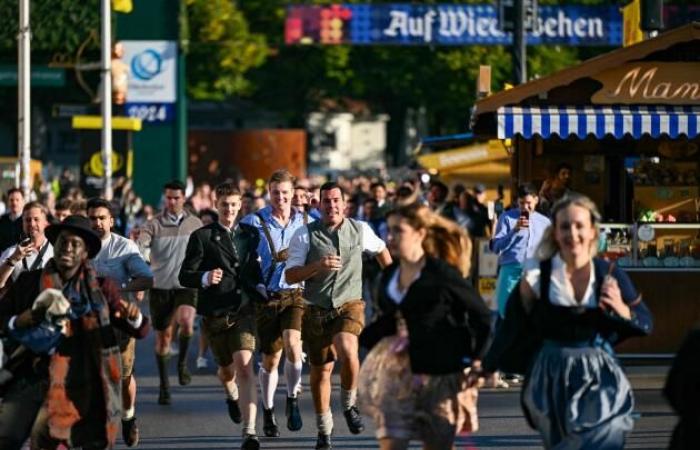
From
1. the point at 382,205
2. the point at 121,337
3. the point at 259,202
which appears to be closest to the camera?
the point at 121,337

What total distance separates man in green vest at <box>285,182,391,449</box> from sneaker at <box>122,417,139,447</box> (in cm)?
122

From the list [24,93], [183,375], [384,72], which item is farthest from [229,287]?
[384,72]

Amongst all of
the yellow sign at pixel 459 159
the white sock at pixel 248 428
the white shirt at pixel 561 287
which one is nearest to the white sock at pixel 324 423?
the white sock at pixel 248 428

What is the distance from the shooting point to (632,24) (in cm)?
2377

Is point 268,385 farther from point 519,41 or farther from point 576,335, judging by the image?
point 519,41

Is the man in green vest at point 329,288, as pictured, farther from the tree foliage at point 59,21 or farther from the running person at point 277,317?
the tree foliage at point 59,21

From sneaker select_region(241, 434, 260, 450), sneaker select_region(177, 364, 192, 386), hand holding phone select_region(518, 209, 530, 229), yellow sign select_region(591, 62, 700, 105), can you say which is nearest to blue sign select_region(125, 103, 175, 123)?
yellow sign select_region(591, 62, 700, 105)

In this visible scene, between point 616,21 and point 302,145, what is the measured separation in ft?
39.8

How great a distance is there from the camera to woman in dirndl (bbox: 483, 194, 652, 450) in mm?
8422

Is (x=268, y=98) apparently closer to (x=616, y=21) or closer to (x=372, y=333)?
(x=616, y=21)

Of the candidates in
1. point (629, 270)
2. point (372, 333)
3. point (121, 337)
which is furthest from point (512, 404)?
point (372, 333)

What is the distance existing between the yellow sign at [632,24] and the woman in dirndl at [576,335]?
14.6 m

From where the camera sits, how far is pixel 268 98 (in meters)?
80.2

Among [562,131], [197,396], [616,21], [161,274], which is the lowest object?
[197,396]
